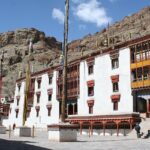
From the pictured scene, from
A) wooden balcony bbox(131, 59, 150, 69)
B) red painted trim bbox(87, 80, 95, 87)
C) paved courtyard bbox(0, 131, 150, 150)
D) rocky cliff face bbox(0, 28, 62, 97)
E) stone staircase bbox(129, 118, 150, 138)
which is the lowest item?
paved courtyard bbox(0, 131, 150, 150)

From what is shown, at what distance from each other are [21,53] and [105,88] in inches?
3012

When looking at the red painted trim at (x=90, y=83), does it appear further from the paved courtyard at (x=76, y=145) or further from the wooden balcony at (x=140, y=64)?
the paved courtyard at (x=76, y=145)

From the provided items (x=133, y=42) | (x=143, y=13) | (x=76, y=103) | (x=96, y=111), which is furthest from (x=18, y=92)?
(x=143, y=13)

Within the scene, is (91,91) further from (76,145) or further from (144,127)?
(76,145)

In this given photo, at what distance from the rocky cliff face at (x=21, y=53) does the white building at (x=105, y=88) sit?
35008mm

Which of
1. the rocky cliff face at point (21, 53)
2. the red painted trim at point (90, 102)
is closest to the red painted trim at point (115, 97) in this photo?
the red painted trim at point (90, 102)

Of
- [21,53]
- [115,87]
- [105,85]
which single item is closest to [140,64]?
[115,87]

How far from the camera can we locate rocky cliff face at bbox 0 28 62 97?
105m

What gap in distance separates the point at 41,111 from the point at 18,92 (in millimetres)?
10381

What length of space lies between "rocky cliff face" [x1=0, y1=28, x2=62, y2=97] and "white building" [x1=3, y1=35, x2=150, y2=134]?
3501cm

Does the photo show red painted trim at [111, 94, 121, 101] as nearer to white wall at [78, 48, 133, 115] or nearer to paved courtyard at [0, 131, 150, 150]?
white wall at [78, 48, 133, 115]

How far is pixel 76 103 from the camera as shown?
5472cm

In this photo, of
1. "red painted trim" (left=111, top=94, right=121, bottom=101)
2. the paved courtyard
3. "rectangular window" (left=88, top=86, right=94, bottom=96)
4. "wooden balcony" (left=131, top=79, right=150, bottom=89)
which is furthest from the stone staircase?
"rectangular window" (left=88, top=86, right=94, bottom=96)

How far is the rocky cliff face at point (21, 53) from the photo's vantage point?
105m
